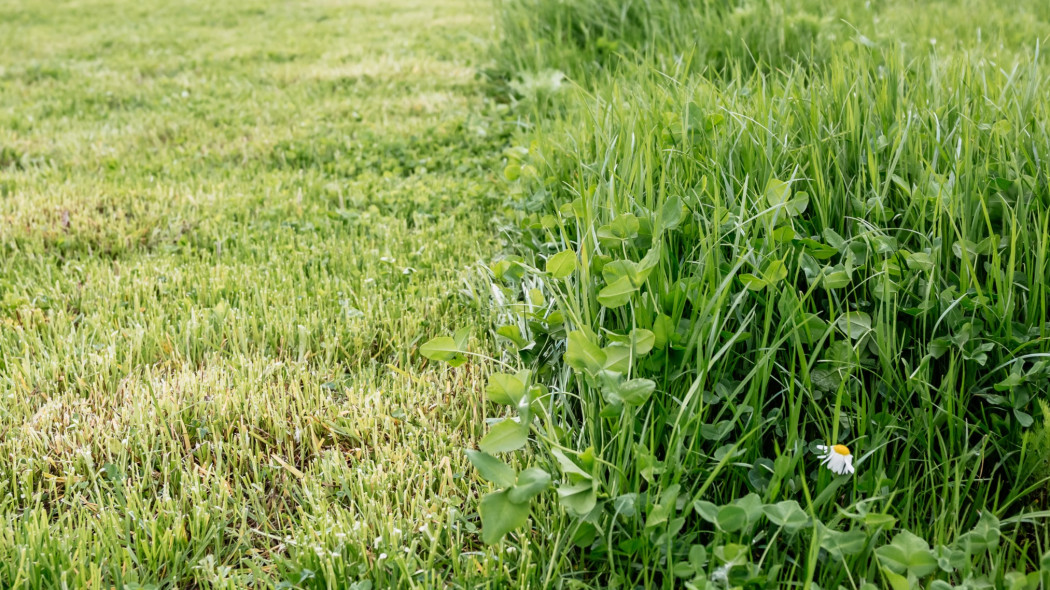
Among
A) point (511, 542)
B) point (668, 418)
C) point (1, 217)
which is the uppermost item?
point (1, 217)

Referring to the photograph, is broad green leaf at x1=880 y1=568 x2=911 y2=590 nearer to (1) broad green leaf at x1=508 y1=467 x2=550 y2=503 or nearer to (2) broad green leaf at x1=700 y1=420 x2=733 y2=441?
(2) broad green leaf at x1=700 y1=420 x2=733 y2=441

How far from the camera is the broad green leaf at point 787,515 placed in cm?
140

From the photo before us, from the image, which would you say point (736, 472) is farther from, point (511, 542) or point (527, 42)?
point (527, 42)

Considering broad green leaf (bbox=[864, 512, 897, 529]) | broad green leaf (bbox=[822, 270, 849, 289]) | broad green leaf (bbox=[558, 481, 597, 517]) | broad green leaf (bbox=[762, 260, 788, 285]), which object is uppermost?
broad green leaf (bbox=[762, 260, 788, 285])

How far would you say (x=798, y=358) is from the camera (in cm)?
184

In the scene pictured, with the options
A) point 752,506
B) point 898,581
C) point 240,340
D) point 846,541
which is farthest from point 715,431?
point 240,340

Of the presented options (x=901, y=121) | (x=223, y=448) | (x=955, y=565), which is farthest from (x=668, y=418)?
(x=901, y=121)

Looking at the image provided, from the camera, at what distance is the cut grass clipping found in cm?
145

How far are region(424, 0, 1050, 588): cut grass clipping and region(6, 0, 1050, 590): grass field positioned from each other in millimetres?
10

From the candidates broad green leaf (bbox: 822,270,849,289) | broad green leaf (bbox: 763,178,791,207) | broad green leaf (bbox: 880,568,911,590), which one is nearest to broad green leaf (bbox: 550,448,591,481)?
broad green leaf (bbox: 880,568,911,590)

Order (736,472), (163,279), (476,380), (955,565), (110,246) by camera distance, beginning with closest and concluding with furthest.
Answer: (955,565) → (736,472) → (476,380) → (163,279) → (110,246)

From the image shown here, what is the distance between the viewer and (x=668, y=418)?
162 cm

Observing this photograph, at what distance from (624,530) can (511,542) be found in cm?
26

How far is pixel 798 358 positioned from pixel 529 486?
33.7 inches
